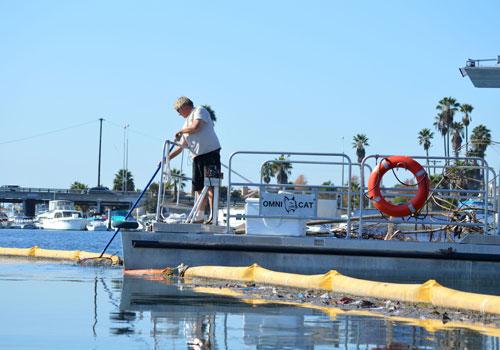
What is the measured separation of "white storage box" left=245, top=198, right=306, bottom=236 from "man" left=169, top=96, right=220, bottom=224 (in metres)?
0.56

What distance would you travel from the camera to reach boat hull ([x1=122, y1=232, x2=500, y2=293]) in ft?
40.8

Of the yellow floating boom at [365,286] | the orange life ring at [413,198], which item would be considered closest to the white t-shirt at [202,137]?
the yellow floating boom at [365,286]

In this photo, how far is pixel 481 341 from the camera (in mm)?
7191

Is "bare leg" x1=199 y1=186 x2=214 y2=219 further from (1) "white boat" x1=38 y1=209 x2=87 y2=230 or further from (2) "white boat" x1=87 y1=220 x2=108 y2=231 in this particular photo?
(1) "white boat" x1=38 y1=209 x2=87 y2=230

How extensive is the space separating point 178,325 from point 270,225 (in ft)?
18.6

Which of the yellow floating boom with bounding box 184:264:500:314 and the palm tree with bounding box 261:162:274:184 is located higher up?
the palm tree with bounding box 261:162:274:184

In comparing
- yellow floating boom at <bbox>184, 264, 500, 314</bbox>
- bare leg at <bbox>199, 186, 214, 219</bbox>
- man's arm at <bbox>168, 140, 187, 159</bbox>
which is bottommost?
yellow floating boom at <bbox>184, 264, 500, 314</bbox>

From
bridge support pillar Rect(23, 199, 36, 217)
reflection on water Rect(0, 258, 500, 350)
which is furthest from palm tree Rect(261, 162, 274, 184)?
bridge support pillar Rect(23, 199, 36, 217)

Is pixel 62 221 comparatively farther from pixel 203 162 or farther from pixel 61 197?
pixel 203 162

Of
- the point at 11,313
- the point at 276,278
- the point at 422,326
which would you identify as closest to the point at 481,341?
the point at 422,326

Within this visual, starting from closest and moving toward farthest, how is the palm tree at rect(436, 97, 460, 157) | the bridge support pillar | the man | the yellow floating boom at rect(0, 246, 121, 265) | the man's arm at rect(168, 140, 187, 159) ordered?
1. the man
2. the man's arm at rect(168, 140, 187, 159)
3. the yellow floating boom at rect(0, 246, 121, 265)
4. the palm tree at rect(436, 97, 460, 157)
5. the bridge support pillar

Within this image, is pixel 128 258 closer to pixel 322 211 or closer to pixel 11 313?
pixel 322 211

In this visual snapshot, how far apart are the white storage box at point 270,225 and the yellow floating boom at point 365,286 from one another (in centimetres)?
109

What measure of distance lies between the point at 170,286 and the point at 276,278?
1240mm
